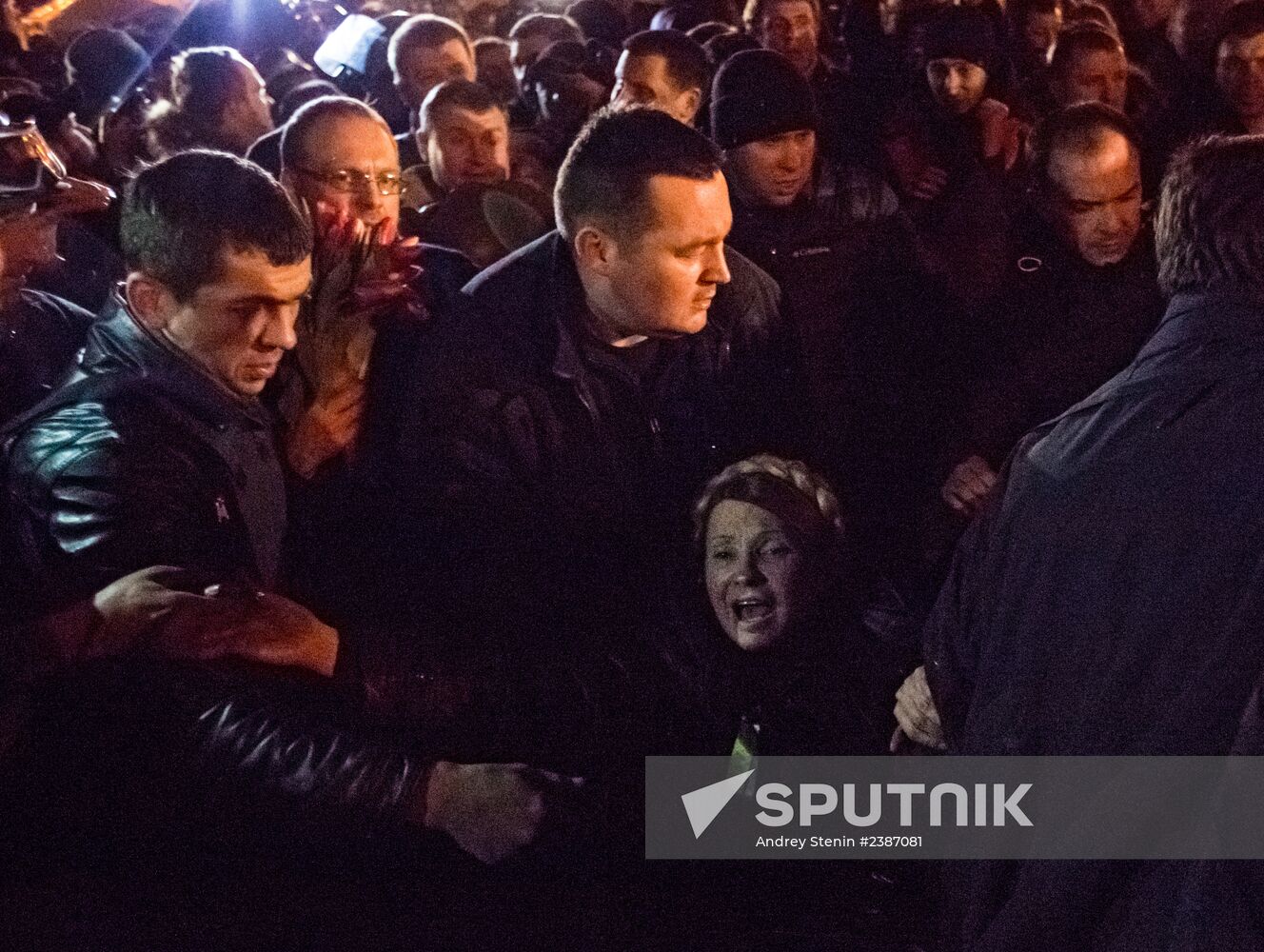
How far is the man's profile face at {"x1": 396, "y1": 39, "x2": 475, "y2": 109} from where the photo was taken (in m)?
5.18

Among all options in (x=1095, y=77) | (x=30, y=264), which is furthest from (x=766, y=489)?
(x=1095, y=77)

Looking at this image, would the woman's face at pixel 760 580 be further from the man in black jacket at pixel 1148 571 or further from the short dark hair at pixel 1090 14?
the short dark hair at pixel 1090 14

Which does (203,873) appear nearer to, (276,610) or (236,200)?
(276,610)

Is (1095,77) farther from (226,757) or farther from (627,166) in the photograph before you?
(226,757)

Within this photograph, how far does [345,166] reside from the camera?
3414 mm

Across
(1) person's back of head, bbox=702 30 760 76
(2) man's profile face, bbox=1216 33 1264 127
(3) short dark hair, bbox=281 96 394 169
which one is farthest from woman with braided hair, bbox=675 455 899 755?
(2) man's profile face, bbox=1216 33 1264 127

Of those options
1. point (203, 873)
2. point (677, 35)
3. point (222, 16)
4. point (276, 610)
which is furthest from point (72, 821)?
point (222, 16)

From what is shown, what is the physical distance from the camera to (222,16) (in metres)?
6.23

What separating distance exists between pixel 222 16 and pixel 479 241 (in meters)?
3.00

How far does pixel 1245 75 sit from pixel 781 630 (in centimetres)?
280

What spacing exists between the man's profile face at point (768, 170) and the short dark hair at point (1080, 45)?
153 centimetres

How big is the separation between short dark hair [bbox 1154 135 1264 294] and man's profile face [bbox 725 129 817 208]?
5.77ft

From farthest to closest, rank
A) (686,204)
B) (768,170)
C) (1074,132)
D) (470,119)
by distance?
(470,119), (768,170), (1074,132), (686,204)

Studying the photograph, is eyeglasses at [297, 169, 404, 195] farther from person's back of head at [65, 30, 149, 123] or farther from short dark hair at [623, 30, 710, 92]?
person's back of head at [65, 30, 149, 123]
